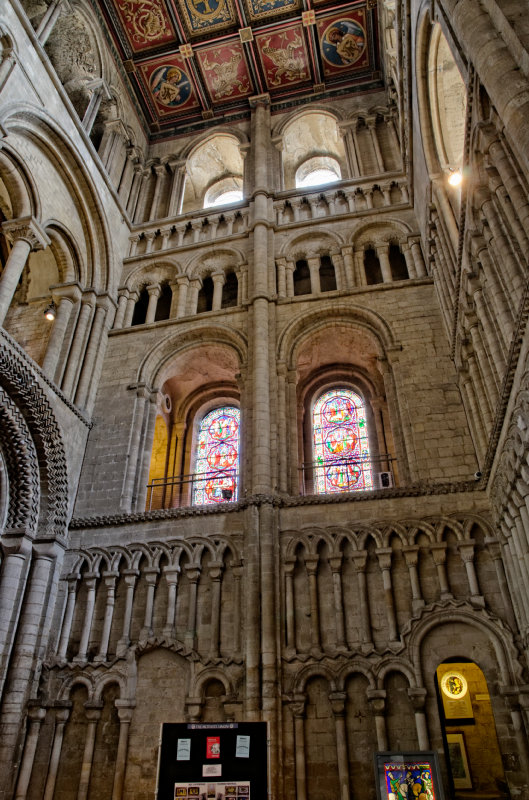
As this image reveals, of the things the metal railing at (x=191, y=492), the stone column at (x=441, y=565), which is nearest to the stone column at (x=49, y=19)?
the metal railing at (x=191, y=492)

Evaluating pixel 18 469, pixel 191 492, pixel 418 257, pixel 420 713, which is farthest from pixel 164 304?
pixel 420 713

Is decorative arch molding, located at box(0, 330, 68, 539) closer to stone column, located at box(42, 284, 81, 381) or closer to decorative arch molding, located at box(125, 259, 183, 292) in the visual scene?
stone column, located at box(42, 284, 81, 381)

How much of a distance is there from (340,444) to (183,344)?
159 inches

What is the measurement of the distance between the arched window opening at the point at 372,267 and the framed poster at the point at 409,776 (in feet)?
31.5

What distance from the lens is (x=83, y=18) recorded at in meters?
14.4

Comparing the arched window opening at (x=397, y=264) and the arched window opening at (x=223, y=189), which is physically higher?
the arched window opening at (x=223, y=189)

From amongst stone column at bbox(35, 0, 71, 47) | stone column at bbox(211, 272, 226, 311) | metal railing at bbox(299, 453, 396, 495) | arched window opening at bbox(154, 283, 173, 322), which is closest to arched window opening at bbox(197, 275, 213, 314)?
stone column at bbox(211, 272, 226, 311)

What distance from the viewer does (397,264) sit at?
12.8m

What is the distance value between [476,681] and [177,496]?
7281mm

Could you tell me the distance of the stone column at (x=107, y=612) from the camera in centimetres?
879

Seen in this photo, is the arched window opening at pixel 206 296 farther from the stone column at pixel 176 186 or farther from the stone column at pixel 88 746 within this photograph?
the stone column at pixel 88 746

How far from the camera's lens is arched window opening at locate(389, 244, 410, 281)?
1247cm

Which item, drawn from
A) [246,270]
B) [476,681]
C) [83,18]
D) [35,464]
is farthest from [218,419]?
[83,18]

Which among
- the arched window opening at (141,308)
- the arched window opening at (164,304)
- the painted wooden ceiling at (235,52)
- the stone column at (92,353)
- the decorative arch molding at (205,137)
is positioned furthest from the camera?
the decorative arch molding at (205,137)
